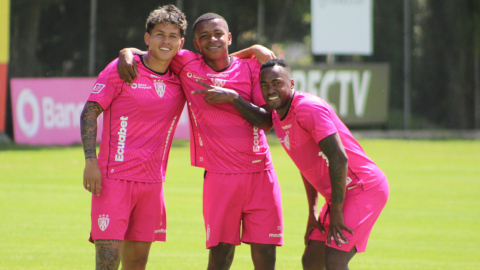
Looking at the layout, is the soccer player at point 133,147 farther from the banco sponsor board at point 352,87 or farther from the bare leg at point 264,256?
the banco sponsor board at point 352,87

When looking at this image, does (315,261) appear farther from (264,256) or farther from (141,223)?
(141,223)

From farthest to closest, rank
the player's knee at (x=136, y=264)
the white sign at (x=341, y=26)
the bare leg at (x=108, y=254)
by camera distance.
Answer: the white sign at (x=341, y=26), the player's knee at (x=136, y=264), the bare leg at (x=108, y=254)

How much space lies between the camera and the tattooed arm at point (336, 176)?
15.5ft

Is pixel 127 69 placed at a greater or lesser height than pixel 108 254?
greater

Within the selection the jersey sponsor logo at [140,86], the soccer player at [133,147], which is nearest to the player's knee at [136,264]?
the soccer player at [133,147]

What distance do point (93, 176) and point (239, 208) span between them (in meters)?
1.28

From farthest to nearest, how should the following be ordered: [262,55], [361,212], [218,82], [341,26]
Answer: [341,26] < [262,55] < [218,82] < [361,212]

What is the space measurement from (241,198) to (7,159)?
38.3 feet

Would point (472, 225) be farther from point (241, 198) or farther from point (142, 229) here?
point (142, 229)

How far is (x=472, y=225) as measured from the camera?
906cm

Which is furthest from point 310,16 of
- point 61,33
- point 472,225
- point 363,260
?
point 363,260

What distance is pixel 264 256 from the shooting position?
5.25 metres

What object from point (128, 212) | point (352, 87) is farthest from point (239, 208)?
point (352, 87)

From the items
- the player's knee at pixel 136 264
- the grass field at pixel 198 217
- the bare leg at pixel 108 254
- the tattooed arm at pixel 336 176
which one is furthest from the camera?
the grass field at pixel 198 217
